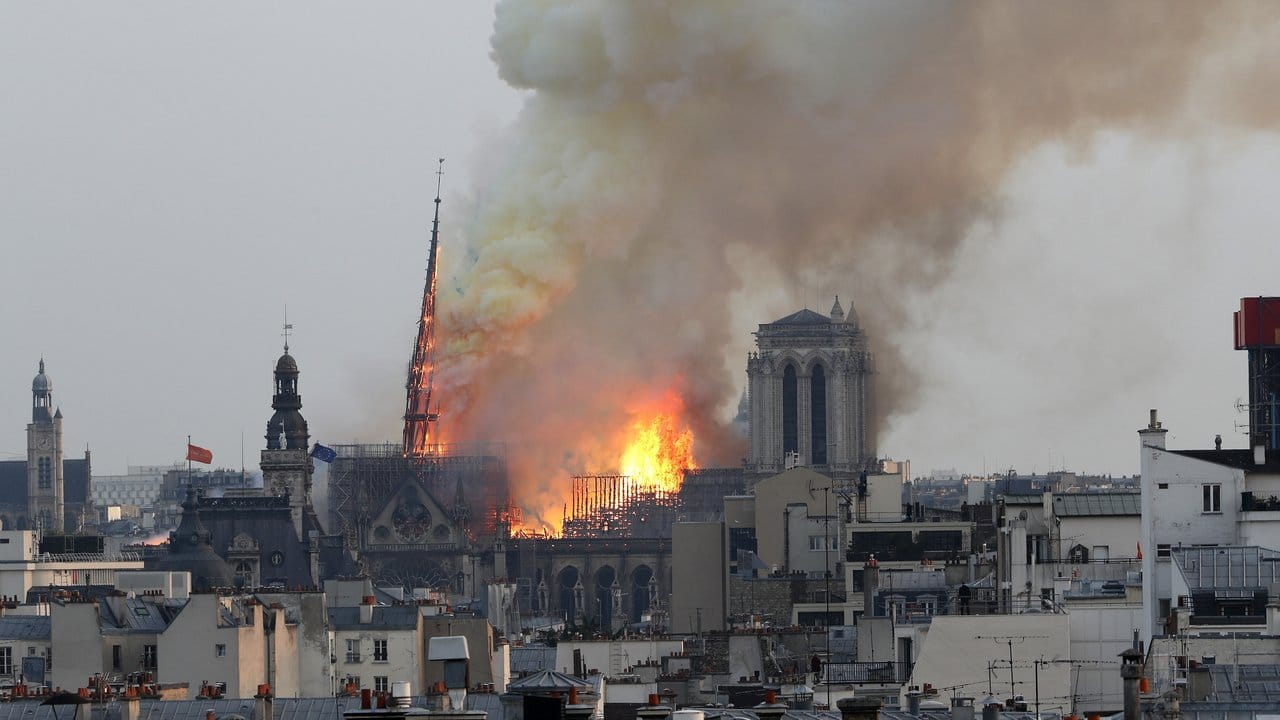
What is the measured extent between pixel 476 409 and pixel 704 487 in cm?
1191

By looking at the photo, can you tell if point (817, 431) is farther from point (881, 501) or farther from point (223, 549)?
point (881, 501)

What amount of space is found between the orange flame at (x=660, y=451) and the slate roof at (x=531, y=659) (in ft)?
338

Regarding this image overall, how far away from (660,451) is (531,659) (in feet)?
355

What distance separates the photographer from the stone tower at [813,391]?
628ft

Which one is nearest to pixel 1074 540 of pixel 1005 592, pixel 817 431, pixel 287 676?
pixel 1005 592

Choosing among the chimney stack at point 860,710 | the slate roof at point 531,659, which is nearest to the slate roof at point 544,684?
the chimney stack at point 860,710

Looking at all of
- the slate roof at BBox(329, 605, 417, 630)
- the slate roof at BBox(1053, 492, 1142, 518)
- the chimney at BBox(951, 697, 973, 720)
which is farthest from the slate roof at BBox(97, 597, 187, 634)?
the chimney at BBox(951, 697, 973, 720)

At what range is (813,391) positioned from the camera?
195000 mm

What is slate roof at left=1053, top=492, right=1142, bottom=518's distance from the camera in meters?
61.5

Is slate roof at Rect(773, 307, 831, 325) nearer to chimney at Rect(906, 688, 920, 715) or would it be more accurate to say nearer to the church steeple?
the church steeple

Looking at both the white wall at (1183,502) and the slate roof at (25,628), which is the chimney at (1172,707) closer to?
the white wall at (1183,502)

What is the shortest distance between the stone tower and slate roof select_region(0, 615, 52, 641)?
12124cm

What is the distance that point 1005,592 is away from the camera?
55969 millimetres

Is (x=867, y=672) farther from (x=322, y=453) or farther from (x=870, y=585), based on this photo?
(x=322, y=453)
